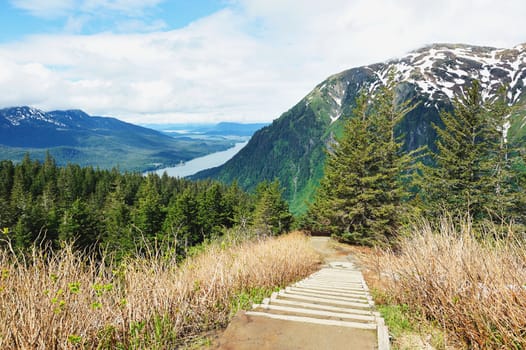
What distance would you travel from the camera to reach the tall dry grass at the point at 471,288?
257 centimetres

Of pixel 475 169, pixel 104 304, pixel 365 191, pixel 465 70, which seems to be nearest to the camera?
pixel 104 304

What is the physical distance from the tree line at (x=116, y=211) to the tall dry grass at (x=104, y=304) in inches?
114

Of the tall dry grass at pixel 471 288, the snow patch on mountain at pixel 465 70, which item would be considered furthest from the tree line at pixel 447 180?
the snow patch on mountain at pixel 465 70

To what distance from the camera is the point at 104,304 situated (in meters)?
3.01

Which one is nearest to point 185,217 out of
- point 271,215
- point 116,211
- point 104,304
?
point 116,211

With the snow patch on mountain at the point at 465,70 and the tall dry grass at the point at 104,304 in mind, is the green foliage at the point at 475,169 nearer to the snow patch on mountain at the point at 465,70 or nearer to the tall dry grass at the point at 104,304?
the tall dry grass at the point at 104,304

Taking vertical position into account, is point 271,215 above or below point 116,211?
above

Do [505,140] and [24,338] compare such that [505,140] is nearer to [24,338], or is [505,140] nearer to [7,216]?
[24,338]

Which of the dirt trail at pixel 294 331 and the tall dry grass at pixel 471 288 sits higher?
the tall dry grass at pixel 471 288

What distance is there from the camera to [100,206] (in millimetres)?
65125

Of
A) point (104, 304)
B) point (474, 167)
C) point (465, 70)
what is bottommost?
point (104, 304)

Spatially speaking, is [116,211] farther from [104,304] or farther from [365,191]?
[104,304]

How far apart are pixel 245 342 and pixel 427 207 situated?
21.5 metres

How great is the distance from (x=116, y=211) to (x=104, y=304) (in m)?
44.3
